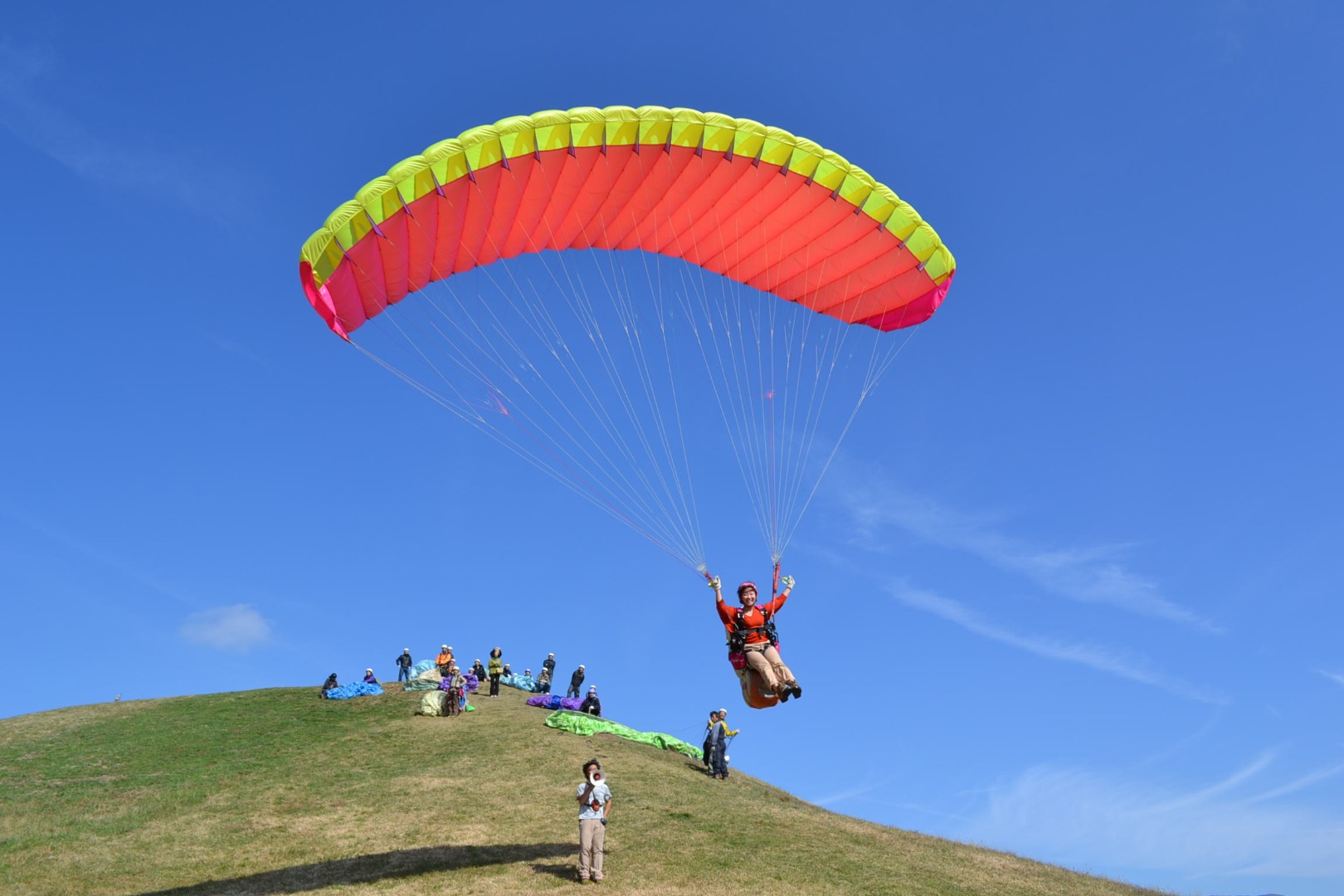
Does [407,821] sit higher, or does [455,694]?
[455,694]

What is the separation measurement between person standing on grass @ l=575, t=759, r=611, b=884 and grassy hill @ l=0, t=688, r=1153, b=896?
312 mm

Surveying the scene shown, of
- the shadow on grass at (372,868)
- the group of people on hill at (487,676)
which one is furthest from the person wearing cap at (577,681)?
the shadow on grass at (372,868)

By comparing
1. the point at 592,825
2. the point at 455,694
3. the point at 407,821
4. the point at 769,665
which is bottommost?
the point at 592,825

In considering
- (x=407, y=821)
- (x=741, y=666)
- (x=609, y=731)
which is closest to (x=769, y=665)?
(x=741, y=666)

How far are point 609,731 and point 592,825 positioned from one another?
10.1 metres

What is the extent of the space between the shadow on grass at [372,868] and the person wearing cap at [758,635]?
17.1 ft

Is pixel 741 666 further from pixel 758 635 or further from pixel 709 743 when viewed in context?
pixel 709 743

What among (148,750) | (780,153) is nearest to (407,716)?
(148,750)

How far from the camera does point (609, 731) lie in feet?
82.0

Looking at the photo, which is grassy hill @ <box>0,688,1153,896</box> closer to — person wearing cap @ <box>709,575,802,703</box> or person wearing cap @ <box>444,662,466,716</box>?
person wearing cap @ <box>444,662,466,716</box>

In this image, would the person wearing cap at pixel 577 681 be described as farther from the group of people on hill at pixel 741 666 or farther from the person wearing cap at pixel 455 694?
the group of people on hill at pixel 741 666

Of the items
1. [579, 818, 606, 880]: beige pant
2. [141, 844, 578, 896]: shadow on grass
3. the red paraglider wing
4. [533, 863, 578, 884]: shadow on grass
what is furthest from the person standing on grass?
the red paraglider wing

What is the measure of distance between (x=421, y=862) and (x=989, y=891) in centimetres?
900

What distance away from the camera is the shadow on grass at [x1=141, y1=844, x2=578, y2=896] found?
1512 centimetres
